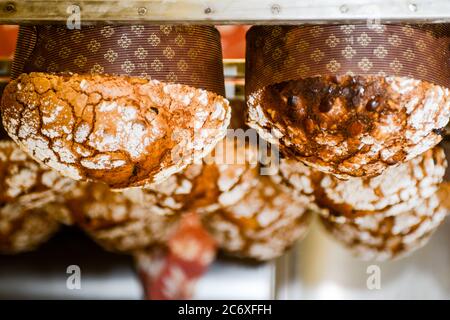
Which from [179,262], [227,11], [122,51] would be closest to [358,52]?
[227,11]

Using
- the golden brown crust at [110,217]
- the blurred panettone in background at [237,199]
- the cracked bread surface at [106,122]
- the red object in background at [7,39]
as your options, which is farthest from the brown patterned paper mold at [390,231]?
the red object in background at [7,39]

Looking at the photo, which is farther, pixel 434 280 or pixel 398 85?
pixel 434 280

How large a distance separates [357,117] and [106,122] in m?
0.53

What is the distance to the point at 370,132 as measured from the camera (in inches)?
45.6

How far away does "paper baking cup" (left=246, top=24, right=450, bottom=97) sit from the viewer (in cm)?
114

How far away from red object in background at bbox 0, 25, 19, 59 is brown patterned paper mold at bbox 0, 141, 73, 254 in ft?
1.12

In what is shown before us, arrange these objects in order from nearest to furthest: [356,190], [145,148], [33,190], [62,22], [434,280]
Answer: [62,22]
[145,148]
[356,190]
[33,190]
[434,280]

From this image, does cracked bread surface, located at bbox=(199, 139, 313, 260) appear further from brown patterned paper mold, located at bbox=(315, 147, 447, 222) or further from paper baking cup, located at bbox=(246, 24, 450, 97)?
paper baking cup, located at bbox=(246, 24, 450, 97)

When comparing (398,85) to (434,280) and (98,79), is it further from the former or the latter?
(434,280)

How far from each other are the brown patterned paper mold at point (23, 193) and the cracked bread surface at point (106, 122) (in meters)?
0.72

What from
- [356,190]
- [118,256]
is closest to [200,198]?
[356,190]

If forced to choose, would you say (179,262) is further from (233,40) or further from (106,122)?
(106,122)
